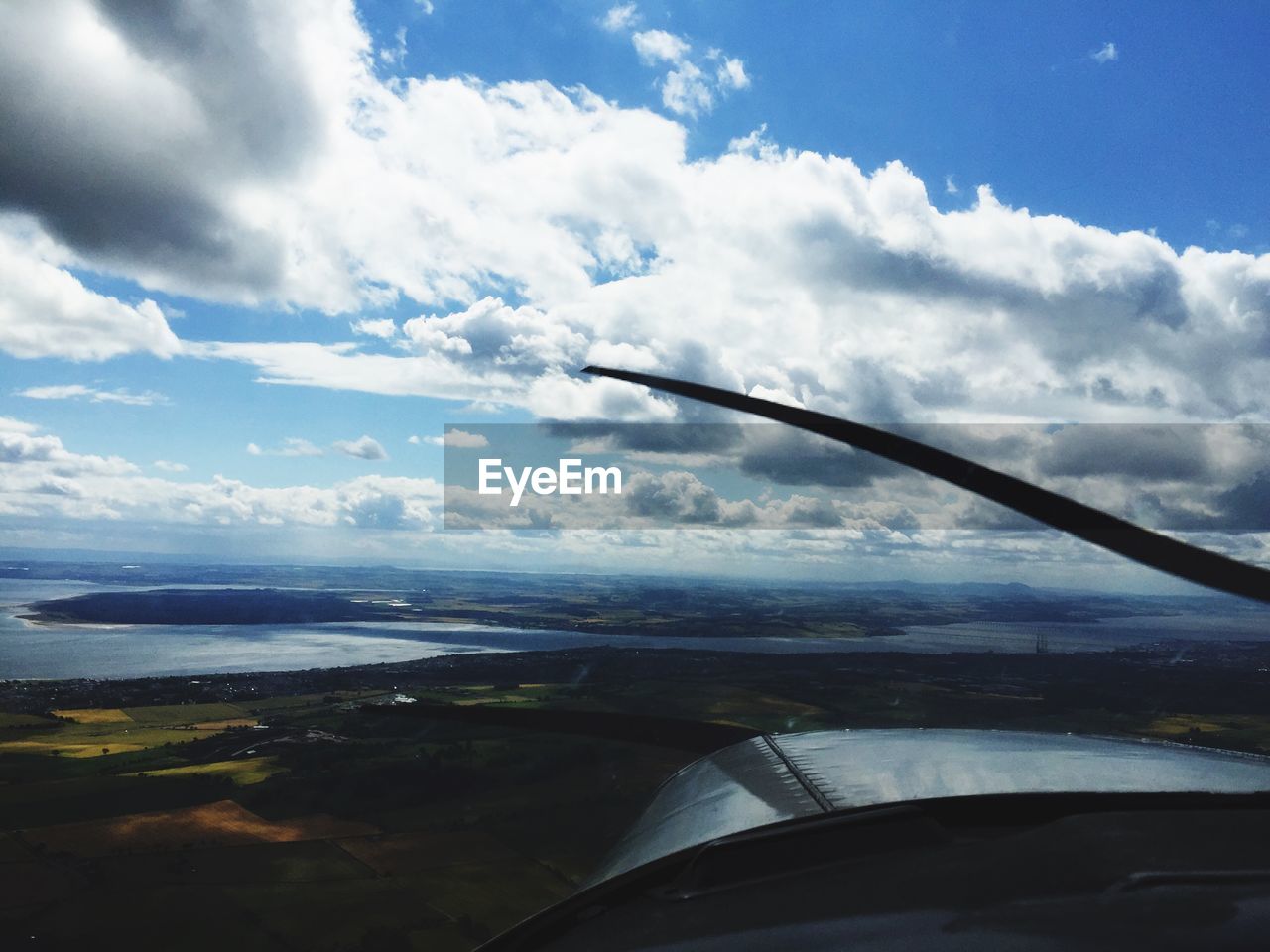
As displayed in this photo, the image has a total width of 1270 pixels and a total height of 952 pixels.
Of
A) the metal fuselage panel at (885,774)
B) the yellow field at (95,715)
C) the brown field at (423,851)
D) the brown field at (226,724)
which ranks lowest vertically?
the brown field at (423,851)

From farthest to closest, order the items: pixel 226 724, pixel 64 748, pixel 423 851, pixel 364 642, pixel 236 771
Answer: pixel 364 642
pixel 226 724
pixel 64 748
pixel 236 771
pixel 423 851

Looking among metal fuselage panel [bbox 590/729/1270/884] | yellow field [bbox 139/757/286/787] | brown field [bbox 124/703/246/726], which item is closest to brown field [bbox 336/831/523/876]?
yellow field [bbox 139/757/286/787]

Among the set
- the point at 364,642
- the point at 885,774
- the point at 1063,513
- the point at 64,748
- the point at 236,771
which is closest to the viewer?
the point at 1063,513

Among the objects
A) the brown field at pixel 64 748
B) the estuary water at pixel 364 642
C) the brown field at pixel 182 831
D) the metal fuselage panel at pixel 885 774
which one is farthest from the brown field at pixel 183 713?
the metal fuselage panel at pixel 885 774

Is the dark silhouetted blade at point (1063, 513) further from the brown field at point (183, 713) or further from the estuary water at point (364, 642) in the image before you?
the estuary water at point (364, 642)

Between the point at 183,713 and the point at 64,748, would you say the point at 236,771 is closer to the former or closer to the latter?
the point at 64,748

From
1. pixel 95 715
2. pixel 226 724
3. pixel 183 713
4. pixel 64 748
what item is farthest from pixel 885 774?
pixel 95 715

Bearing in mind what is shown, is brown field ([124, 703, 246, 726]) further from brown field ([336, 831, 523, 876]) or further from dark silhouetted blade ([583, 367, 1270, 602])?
dark silhouetted blade ([583, 367, 1270, 602])

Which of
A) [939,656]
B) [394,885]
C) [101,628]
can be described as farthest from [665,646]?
[101,628]
